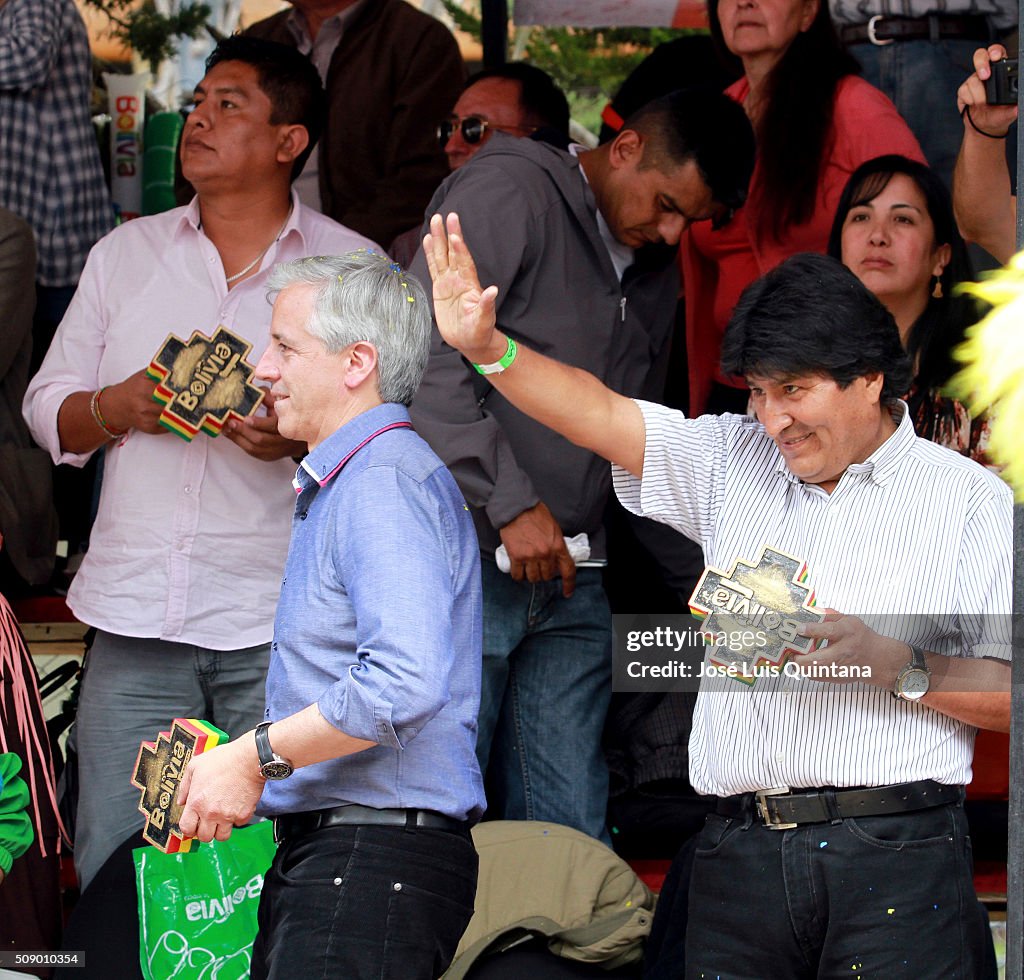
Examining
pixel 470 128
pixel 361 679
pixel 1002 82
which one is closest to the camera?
pixel 361 679

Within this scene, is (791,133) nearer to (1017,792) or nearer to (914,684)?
(914,684)

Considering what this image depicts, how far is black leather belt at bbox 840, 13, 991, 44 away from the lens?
3.99 meters

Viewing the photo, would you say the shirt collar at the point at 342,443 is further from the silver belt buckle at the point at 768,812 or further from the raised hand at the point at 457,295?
the silver belt buckle at the point at 768,812

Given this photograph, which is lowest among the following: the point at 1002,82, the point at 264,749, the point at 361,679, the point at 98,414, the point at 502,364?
the point at 264,749

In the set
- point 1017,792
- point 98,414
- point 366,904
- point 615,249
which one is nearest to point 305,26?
point 615,249

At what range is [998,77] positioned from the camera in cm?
288

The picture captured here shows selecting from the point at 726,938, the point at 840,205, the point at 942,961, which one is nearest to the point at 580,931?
the point at 726,938

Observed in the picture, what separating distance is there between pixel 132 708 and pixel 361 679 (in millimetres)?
1320

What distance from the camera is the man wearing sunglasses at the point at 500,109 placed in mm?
4234

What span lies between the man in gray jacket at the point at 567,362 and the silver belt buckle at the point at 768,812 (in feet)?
3.00

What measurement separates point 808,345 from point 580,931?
4.53 ft

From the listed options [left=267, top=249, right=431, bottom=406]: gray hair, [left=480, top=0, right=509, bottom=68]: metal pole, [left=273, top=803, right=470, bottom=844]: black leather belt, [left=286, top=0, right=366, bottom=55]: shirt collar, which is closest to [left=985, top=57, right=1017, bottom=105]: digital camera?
[left=267, top=249, right=431, bottom=406]: gray hair

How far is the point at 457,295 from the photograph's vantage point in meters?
2.46

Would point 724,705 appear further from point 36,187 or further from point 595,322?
point 36,187
